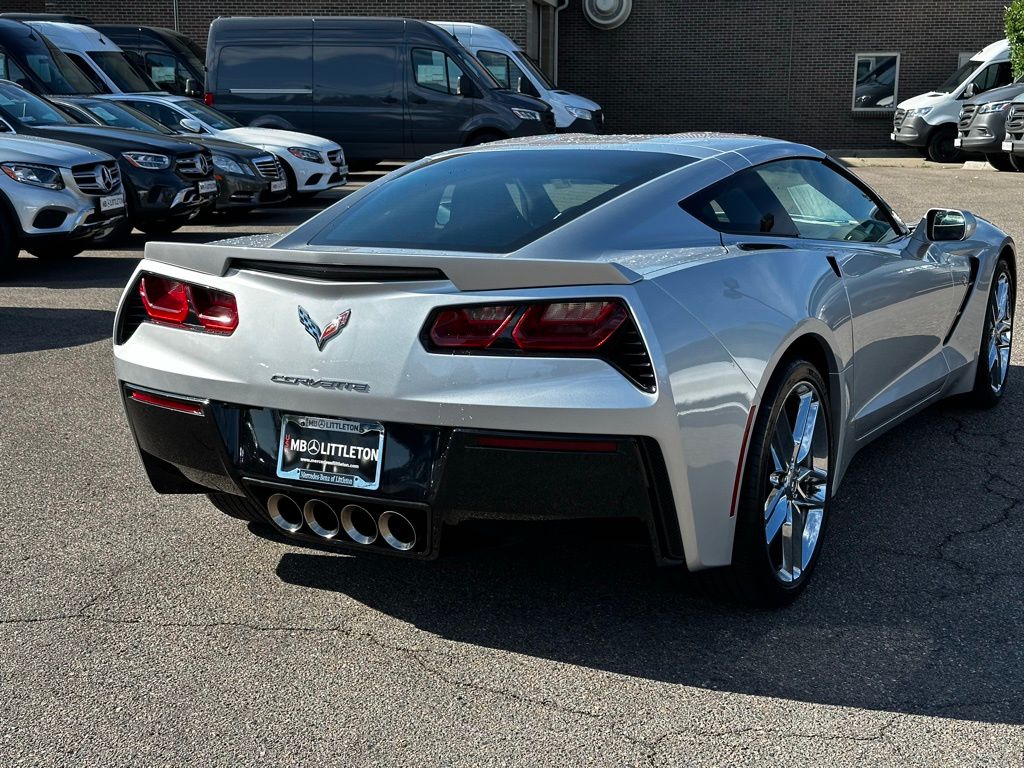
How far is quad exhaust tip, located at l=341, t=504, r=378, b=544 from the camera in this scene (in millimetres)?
3350

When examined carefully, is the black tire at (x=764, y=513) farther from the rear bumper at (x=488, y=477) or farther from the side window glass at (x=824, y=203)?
the side window glass at (x=824, y=203)

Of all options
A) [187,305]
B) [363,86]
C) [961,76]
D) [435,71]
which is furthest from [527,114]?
[187,305]

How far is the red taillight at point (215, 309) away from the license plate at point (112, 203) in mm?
8132

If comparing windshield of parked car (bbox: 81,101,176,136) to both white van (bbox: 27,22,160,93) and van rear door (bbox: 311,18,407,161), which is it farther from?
van rear door (bbox: 311,18,407,161)

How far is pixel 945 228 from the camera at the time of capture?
17.1ft

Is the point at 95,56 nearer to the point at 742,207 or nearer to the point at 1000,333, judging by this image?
the point at 1000,333

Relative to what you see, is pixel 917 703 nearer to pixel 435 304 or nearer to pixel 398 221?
pixel 435 304

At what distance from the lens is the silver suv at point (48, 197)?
421 inches

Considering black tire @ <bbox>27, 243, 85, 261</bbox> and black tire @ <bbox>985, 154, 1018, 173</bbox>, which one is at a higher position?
black tire @ <bbox>27, 243, 85, 261</bbox>

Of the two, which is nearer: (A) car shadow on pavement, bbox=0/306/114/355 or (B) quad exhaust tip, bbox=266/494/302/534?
(B) quad exhaust tip, bbox=266/494/302/534

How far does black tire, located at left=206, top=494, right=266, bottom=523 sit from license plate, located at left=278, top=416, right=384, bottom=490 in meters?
0.24

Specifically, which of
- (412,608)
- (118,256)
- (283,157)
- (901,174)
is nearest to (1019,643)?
(412,608)

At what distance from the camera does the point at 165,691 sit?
3.18 metres

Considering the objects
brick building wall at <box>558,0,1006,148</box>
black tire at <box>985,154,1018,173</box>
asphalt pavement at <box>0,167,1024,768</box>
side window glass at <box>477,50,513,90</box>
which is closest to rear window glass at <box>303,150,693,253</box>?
asphalt pavement at <box>0,167,1024,768</box>
